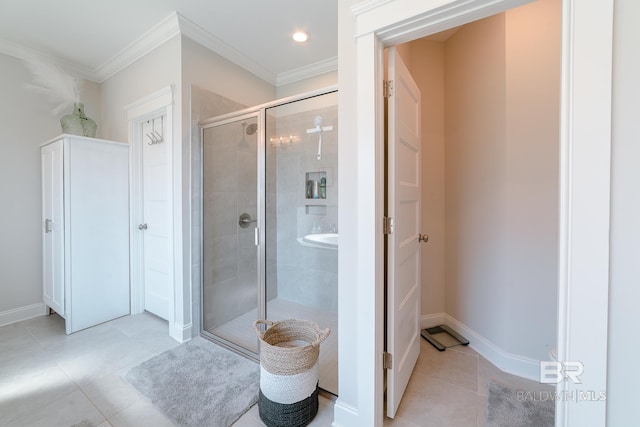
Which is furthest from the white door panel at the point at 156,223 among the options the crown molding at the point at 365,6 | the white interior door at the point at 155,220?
the crown molding at the point at 365,6

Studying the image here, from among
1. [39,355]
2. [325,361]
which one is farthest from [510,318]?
[39,355]

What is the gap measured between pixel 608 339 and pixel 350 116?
1.27m

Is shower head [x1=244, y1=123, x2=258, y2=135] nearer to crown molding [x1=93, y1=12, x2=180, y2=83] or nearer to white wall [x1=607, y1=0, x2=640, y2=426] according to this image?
A: crown molding [x1=93, y1=12, x2=180, y2=83]

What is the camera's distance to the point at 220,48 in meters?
2.43

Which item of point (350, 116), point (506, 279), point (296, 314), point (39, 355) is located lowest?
point (39, 355)

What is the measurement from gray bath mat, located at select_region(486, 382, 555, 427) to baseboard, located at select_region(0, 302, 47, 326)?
3.94m

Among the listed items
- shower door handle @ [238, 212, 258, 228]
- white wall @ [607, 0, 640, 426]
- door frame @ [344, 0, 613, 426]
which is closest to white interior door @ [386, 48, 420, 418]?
door frame @ [344, 0, 613, 426]

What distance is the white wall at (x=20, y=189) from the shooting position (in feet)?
7.97

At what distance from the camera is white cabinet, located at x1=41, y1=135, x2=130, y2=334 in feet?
7.47

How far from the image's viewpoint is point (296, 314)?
91.0 inches

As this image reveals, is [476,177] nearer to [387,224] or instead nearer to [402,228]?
[402,228]

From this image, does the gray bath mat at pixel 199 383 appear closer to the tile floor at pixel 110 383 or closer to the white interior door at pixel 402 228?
the tile floor at pixel 110 383

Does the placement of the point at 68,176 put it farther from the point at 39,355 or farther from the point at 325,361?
the point at 325,361

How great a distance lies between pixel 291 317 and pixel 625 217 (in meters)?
2.10
